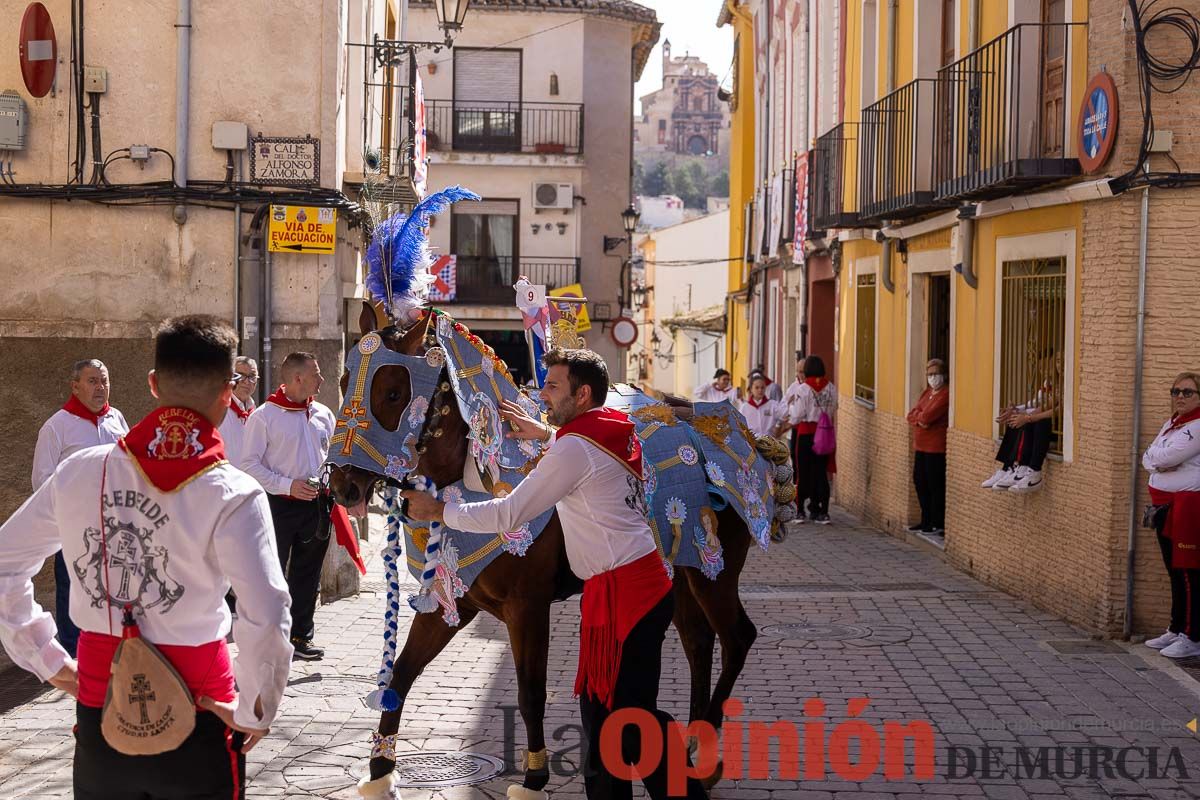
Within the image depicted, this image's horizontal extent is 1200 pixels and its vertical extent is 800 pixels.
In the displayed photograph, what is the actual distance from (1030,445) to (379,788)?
6749 mm

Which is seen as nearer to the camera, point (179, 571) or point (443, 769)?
point (179, 571)

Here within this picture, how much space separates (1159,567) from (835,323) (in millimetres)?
12033

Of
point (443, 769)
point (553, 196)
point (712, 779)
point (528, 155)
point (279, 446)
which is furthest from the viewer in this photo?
point (553, 196)

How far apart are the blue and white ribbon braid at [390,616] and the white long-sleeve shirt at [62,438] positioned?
2.80 m

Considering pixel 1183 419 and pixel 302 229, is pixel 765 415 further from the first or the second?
pixel 1183 419

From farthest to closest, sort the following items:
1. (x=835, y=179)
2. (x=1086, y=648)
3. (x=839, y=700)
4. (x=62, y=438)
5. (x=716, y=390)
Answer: (x=835, y=179) < (x=716, y=390) < (x=1086, y=648) < (x=62, y=438) < (x=839, y=700)

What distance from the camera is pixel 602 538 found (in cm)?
531

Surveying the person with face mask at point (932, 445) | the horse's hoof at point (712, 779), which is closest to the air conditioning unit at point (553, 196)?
the person with face mask at point (932, 445)

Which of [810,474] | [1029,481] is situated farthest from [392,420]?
[810,474]

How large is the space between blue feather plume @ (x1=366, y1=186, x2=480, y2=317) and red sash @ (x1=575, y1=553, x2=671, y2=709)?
1.55 m

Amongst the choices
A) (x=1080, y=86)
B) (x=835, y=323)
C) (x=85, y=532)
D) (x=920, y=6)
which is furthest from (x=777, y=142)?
(x=85, y=532)

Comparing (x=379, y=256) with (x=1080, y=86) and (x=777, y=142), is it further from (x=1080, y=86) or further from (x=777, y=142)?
(x=777, y=142)

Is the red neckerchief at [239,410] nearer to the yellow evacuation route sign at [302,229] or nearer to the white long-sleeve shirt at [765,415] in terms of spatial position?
the yellow evacuation route sign at [302,229]

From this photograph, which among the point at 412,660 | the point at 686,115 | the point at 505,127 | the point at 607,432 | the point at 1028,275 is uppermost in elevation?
the point at 686,115
